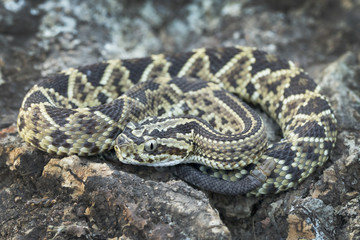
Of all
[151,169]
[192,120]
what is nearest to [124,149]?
[151,169]

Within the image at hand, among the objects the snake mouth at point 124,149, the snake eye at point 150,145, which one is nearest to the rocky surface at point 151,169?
the snake mouth at point 124,149

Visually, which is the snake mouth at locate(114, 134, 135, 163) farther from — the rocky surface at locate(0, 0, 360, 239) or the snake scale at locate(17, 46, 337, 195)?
the rocky surface at locate(0, 0, 360, 239)

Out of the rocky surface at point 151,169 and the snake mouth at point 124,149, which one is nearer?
the rocky surface at point 151,169

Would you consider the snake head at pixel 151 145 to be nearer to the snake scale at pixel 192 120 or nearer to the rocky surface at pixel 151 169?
the snake scale at pixel 192 120

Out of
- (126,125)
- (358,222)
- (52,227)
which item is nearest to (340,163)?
(358,222)

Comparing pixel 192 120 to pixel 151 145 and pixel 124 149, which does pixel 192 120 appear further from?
pixel 124 149

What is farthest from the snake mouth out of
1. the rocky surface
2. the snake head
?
the rocky surface
